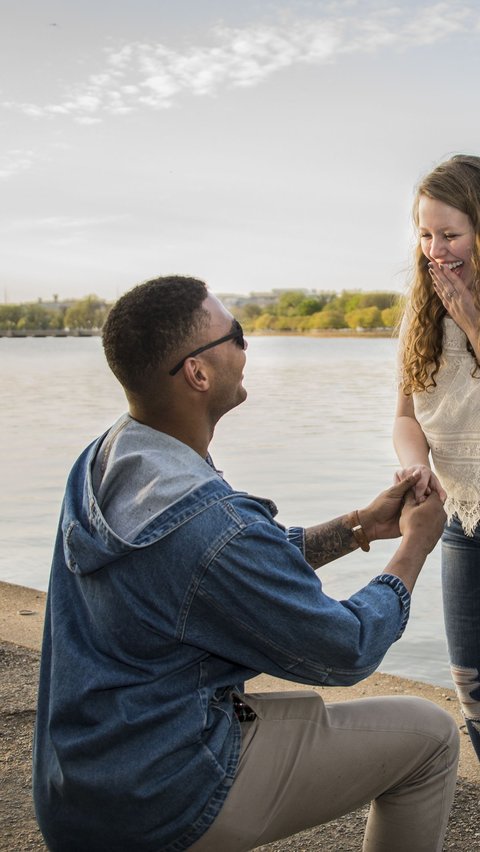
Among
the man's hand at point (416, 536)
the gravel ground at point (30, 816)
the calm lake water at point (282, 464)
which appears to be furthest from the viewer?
the calm lake water at point (282, 464)

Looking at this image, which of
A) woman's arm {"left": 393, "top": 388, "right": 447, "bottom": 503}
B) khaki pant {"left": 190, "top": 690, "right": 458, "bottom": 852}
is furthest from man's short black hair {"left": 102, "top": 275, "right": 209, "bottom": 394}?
woman's arm {"left": 393, "top": 388, "right": 447, "bottom": 503}

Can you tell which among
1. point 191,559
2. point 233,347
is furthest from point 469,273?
point 191,559

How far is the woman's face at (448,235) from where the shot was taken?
334 centimetres

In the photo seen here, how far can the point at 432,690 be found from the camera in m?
5.29

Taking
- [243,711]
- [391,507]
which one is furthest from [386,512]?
[243,711]

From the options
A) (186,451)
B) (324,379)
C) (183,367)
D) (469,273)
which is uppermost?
(469,273)

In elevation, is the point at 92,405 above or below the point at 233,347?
below

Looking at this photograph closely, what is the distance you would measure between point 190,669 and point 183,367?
0.65m

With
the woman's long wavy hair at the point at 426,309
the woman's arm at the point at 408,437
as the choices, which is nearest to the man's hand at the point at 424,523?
the woman's arm at the point at 408,437

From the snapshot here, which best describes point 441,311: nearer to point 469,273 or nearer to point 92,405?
point 469,273

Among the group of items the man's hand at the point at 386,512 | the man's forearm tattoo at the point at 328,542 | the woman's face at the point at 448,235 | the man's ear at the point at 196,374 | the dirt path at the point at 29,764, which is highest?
the woman's face at the point at 448,235

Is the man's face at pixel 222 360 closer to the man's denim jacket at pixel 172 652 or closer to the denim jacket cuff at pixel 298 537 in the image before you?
the man's denim jacket at pixel 172 652

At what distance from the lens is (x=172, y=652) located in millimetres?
2080

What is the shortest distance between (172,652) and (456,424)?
69.7 inches
